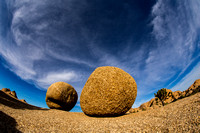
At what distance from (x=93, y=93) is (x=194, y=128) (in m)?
5.28

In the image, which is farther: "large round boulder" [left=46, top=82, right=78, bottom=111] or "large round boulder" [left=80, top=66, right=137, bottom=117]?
"large round boulder" [left=46, top=82, right=78, bottom=111]

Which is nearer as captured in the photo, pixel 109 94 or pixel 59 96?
pixel 109 94

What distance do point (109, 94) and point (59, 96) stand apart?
717 centimetres

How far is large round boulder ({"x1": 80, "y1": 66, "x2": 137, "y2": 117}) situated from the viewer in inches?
263

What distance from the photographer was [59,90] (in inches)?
450

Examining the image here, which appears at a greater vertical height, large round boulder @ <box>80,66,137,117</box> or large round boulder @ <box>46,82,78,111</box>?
large round boulder @ <box>46,82,78,111</box>

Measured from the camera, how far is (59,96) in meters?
11.3

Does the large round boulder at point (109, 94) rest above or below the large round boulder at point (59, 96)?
below

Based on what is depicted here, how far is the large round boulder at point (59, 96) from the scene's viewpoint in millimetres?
11367

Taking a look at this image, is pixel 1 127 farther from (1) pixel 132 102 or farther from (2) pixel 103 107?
(1) pixel 132 102

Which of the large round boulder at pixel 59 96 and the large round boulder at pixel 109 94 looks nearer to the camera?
the large round boulder at pixel 109 94

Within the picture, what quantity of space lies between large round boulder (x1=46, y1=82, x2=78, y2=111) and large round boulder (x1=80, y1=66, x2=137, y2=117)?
4.97 metres

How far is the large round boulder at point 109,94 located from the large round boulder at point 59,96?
497 cm

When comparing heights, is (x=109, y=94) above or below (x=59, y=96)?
below
